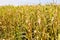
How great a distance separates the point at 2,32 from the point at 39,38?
159 cm

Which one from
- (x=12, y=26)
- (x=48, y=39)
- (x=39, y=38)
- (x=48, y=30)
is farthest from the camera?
(x=12, y=26)

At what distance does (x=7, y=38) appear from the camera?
3.76 metres

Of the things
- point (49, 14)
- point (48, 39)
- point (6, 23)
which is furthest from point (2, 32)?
point (48, 39)

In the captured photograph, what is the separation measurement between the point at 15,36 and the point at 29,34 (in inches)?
40.7

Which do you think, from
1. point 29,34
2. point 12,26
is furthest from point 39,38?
point 12,26

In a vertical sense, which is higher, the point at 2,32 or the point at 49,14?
the point at 49,14

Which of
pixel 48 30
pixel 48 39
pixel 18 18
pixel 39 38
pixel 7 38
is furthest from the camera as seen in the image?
pixel 18 18

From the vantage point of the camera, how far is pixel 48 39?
10.0 feet

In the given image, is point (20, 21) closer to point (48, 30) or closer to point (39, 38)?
point (48, 30)

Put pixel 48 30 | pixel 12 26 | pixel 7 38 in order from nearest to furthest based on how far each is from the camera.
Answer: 1. pixel 48 30
2. pixel 7 38
3. pixel 12 26

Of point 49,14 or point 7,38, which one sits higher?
point 49,14

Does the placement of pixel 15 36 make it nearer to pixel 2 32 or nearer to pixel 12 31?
pixel 12 31

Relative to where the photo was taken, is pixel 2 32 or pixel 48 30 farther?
pixel 2 32

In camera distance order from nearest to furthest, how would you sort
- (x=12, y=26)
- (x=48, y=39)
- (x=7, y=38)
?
(x=48, y=39) < (x=7, y=38) < (x=12, y=26)
